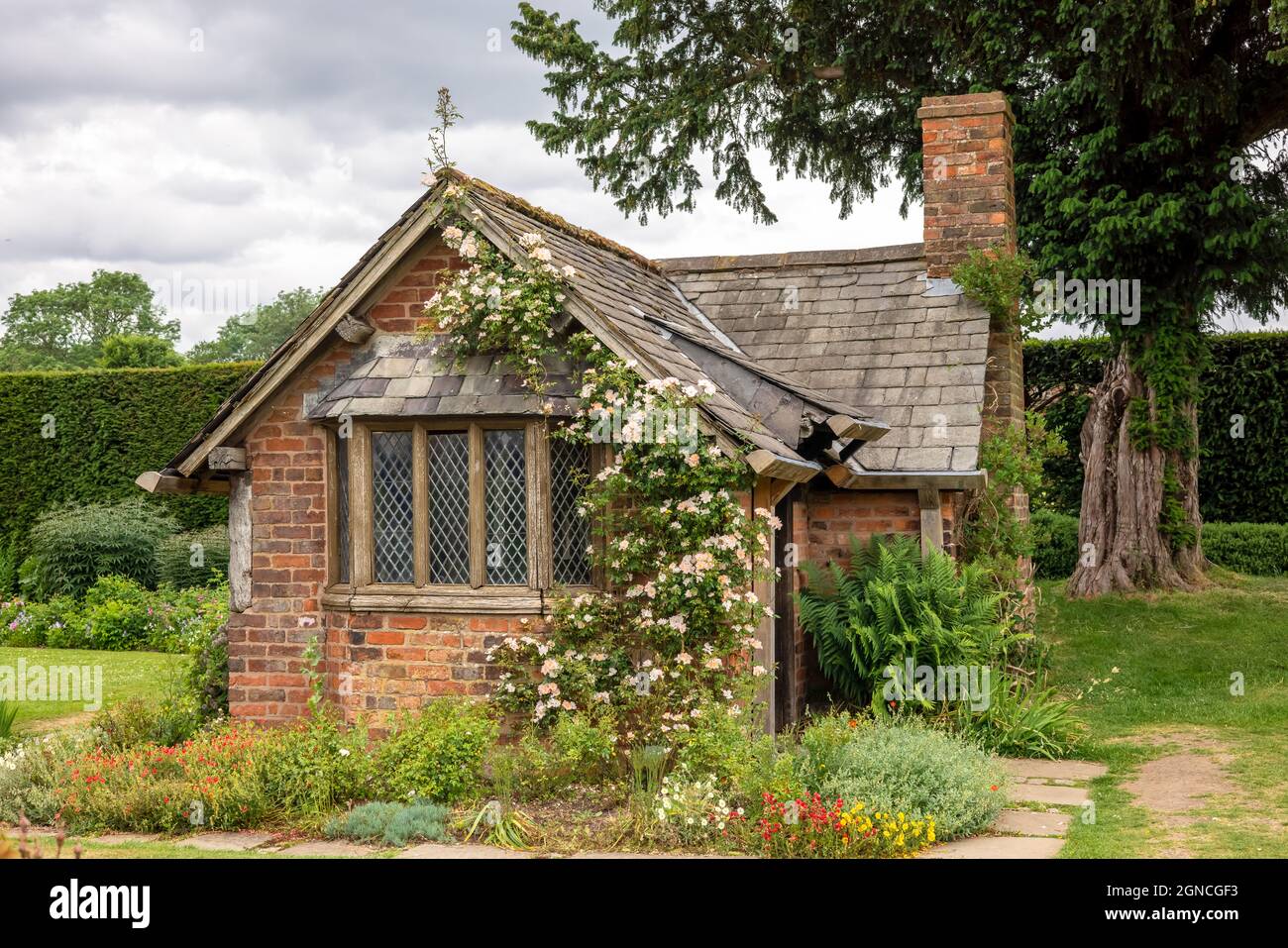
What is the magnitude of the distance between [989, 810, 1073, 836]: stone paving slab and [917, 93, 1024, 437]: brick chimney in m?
5.07

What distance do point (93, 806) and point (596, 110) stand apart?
1493 cm

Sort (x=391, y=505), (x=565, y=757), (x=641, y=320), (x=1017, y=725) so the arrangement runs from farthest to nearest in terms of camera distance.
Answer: (x=641, y=320)
(x=1017, y=725)
(x=391, y=505)
(x=565, y=757)

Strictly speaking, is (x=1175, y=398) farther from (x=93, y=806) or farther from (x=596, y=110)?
(x=93, y=806)

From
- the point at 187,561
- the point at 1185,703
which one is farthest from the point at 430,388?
the point at 187,561

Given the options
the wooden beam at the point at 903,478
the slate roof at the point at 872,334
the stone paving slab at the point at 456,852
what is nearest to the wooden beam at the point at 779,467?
the wooden beam at the point at 903,478

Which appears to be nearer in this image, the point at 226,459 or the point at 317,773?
the point at 317,773

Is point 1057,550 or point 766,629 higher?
point 1057,550

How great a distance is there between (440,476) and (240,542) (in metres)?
1.87

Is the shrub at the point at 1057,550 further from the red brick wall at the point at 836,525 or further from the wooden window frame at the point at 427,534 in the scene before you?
the wooden window frame at the point at 427,534

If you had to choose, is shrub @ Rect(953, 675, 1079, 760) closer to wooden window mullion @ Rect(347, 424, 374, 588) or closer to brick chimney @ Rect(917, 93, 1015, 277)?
brick chimney @ Rect(917, 93, 1015, 277)

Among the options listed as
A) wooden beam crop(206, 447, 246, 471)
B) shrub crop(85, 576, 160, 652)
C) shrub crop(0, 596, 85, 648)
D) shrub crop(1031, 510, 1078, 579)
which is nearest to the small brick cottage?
wooden beam crop(206, 447, 246, 471)

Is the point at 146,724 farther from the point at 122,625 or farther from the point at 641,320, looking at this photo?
the point at 122,625

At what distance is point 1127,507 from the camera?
16500 mm
